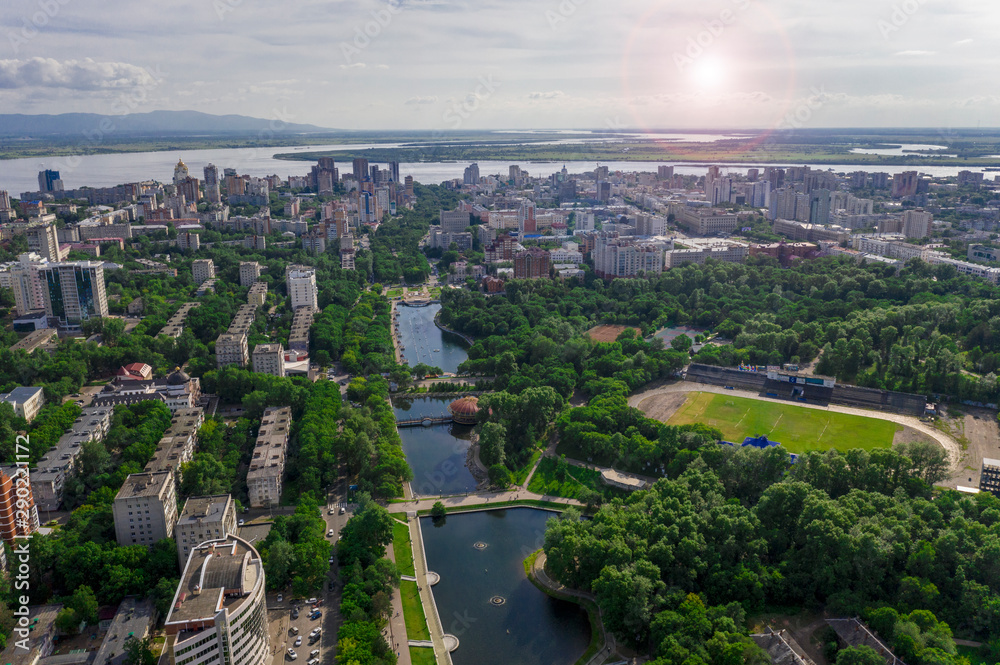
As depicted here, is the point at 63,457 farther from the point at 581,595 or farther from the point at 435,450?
the point at 581,595

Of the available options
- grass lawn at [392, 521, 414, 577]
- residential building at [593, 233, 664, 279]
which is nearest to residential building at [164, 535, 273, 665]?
grass lawn at [392, 521, 414, 577]

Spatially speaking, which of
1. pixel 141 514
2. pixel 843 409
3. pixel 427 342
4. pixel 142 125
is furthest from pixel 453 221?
pixel 142 125

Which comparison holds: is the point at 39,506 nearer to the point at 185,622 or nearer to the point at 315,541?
the point at 315,541

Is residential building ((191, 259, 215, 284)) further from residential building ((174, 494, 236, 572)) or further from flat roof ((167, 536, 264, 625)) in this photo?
flat roof ((167, 536, 264, 625))

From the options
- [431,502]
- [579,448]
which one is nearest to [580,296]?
[579,448]

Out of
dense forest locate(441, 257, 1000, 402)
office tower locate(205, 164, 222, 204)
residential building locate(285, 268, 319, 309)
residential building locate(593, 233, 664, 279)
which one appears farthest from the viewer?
office tower locate(205, 164, 222, 204)

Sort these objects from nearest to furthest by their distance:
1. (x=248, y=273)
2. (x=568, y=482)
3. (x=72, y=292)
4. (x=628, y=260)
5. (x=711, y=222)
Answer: (x=568, y=482), (x=72, y=292), (x=248, y=273), (x=628, y=260), (x=711, y=222)

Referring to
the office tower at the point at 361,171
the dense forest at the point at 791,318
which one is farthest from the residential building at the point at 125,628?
the office tower at the point at 361,171
